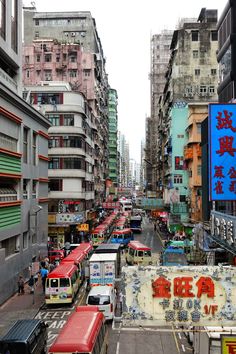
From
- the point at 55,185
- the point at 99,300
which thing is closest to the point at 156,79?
the point at 55,185

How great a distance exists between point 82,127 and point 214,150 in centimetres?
3542

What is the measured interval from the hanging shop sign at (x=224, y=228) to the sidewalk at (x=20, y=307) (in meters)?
10.9

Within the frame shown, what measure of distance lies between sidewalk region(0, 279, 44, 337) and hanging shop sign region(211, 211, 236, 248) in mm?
10928

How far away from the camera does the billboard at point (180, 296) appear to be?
30.3 feet

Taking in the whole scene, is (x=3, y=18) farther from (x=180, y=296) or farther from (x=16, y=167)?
(x=180, y=296)

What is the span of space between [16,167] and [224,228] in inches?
644

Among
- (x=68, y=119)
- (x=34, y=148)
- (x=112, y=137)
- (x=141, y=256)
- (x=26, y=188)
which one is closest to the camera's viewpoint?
(x=26, y=188)

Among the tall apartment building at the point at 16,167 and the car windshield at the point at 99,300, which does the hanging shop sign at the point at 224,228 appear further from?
the tall apartment building at the point at 16,167

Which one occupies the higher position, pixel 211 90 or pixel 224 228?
pixel 211 90

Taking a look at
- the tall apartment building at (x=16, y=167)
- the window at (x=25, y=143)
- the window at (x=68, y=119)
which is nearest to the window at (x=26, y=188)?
the tall apartment building at (x=16, y=167)

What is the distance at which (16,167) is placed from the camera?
33.3 metres

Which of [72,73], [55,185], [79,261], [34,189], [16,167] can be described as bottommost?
[79,261]

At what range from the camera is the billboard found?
923 cm

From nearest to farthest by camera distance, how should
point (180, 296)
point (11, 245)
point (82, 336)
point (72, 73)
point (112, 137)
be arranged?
point (180, 296) → point (82, 336) → point (11, 245) → point (72, 73) → point (112, 137)
